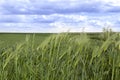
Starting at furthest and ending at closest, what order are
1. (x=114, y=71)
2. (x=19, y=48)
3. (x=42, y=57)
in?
(x=19, y=48) → (x=42, y=57) → (x=114, y=71)

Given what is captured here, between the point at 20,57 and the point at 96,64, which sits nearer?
the point at 96,64

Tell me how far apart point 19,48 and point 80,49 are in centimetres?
96

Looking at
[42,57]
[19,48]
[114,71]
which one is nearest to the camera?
[114,71]

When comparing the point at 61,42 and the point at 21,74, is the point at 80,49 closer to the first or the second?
the point at 61,42

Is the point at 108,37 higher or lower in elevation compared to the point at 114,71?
higher

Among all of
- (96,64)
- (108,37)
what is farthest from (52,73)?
(108,37)

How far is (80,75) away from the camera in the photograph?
14.8ft

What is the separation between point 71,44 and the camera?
15.7 feet

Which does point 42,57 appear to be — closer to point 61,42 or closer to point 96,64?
point 61,42

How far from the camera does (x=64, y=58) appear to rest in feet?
15.4

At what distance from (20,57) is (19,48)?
0.15m

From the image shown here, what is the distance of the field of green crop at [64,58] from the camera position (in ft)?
14.8

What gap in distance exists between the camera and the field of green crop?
4496 mm

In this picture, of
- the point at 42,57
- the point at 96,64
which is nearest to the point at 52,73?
the point at 42,57
